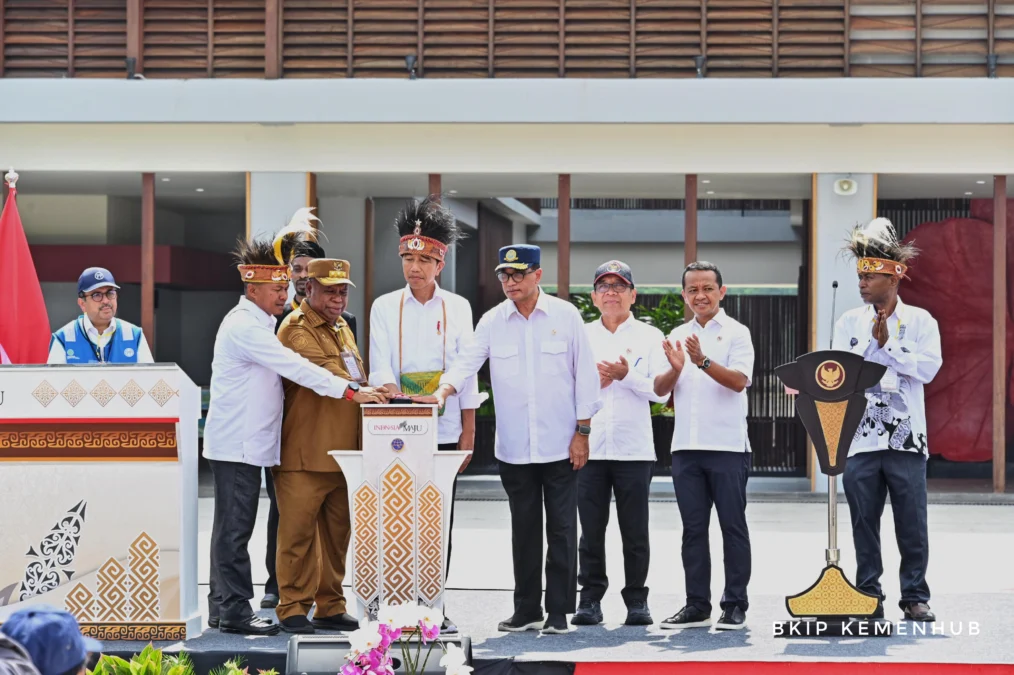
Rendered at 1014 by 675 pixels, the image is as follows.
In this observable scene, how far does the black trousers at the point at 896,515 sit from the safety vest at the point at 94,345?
12.7 feet

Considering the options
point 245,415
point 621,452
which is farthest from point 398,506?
point 621,452

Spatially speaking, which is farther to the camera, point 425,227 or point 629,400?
point 629,400

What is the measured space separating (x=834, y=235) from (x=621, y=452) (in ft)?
18.7

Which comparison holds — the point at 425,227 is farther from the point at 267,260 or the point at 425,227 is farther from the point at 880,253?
the point at 880,253

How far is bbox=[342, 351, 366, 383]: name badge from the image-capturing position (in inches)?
219

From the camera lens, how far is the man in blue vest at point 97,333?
21.4 feet

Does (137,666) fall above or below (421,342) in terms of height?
below

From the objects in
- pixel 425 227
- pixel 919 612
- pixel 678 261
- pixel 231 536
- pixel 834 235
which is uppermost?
pixel 834 235

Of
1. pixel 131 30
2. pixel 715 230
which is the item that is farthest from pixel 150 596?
pixel 715 230

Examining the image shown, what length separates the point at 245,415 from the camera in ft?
17.9

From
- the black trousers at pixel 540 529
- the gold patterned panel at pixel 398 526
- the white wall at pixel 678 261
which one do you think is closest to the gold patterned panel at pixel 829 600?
the black trousers at pixel 540 529

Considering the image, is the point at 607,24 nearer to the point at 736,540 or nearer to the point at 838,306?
the point at 838,306

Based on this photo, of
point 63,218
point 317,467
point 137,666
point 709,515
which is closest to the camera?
point 137,666

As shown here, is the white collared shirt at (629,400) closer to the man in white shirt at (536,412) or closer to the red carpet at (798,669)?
the man in white shirt at (536,412)
